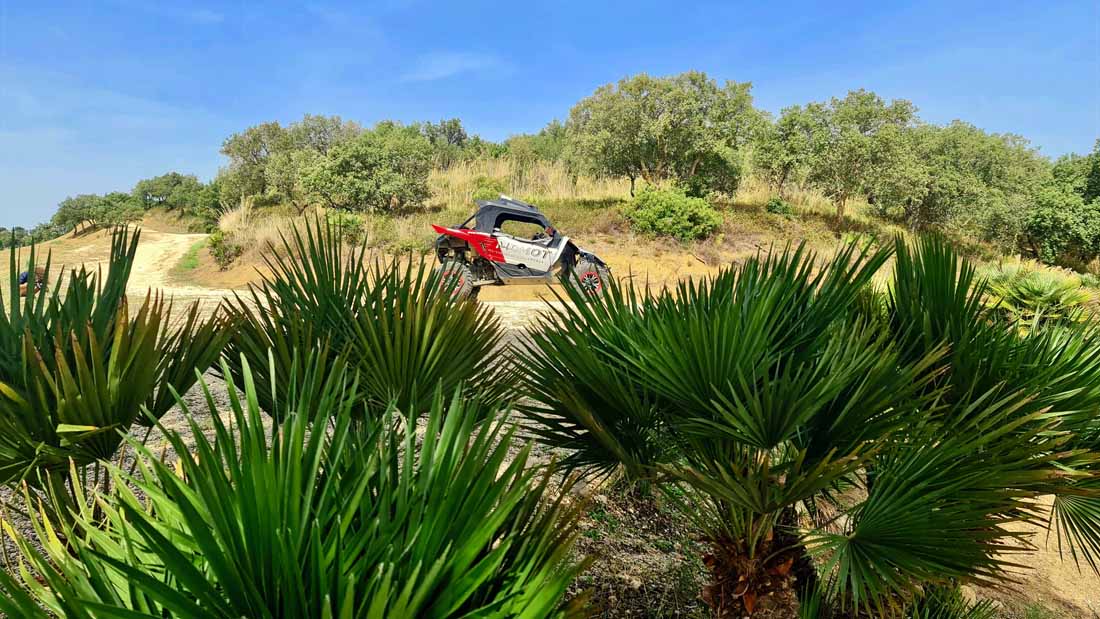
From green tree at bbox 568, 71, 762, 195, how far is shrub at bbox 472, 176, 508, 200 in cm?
310

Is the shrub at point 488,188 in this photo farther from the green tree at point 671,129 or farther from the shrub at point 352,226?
the shrub at point 352,226

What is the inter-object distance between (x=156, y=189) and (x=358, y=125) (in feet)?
55.1

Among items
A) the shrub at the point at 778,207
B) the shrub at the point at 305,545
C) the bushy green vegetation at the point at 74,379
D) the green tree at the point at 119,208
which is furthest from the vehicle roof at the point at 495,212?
the green tree at the point at 119,208

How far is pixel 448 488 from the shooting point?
1.08m

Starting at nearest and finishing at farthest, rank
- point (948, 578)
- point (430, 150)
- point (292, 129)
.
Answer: point (948, 578)
point (430, 150)
point (292, 129)

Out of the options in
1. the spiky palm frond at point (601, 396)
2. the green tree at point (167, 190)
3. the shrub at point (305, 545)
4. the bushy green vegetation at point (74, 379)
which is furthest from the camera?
the green tree at point (167, 190)

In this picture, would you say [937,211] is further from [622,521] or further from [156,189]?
[156,189]

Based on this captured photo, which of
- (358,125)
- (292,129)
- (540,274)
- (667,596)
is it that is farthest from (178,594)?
(358,125)

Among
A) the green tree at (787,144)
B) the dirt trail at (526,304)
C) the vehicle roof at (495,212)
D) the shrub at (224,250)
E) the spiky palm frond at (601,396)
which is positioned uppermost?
the green tree at (787,144)

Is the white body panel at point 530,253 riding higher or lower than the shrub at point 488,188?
lower

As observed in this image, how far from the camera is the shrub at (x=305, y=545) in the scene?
88cm

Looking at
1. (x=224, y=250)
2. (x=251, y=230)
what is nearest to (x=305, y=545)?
Answer: (x=224, y=250)

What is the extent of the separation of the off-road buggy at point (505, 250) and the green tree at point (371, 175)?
781cm

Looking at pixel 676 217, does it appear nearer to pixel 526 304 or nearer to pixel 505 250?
pixel 526 304
